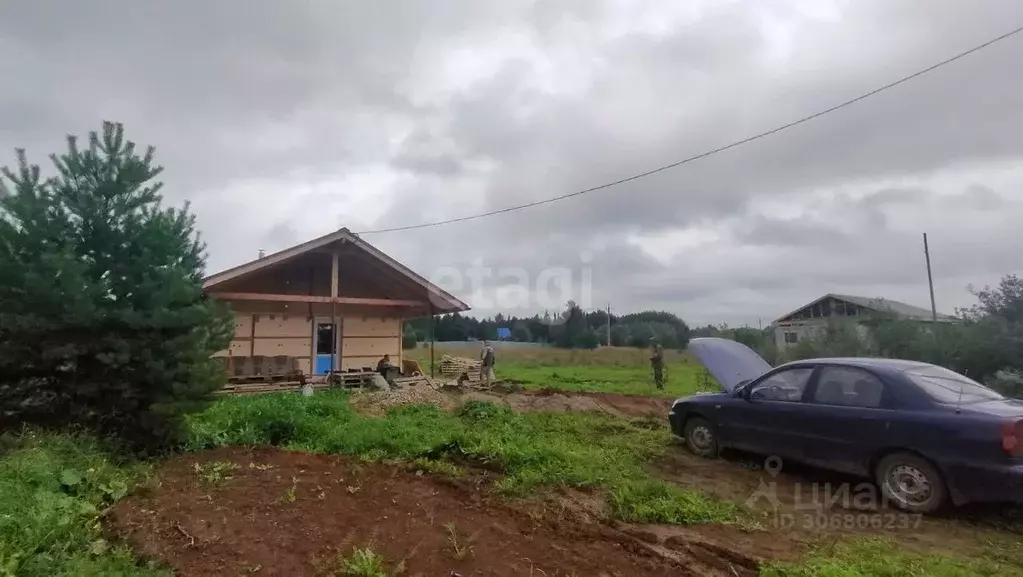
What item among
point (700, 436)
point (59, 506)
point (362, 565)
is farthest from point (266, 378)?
point (362, 565)

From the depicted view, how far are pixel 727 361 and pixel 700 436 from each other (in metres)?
1.25

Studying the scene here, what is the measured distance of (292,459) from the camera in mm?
6605

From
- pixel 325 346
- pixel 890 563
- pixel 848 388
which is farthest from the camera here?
pixel 325 346

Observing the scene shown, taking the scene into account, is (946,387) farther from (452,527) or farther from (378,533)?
(378,533)

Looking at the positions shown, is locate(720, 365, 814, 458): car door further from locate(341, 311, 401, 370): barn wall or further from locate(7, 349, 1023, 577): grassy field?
locate(341, 311, 401, 370): barn wall

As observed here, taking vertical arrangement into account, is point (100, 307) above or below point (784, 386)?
above

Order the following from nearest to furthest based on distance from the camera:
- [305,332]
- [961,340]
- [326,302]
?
1. [961,340]
2. [326,302]
3. [305,332]

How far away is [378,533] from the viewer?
421cm

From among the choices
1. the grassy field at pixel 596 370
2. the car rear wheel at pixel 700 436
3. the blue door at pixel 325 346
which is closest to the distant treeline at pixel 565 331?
the grassy field at pixel 596 370

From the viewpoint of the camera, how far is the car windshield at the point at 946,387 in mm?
5129

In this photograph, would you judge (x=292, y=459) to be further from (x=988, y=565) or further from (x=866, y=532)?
(x=988, y=565)

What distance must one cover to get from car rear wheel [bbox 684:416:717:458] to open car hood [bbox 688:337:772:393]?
0.55m

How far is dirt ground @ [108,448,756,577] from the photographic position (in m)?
3.69

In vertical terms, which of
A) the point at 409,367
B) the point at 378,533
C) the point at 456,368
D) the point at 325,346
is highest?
the point at 325,346
